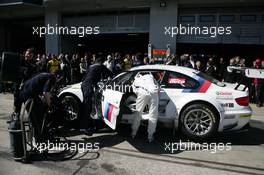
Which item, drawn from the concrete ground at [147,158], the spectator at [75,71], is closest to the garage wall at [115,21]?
the spectator at [75,71]

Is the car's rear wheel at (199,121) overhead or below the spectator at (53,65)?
below

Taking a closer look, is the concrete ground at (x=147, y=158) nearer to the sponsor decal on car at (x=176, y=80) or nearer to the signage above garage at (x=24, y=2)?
the sponsor decal on car at (x=176, y=80)

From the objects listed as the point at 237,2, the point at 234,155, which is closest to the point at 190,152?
the point at 234,155

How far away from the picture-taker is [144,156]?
532cm

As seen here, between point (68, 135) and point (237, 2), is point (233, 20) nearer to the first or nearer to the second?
point (237, 2)

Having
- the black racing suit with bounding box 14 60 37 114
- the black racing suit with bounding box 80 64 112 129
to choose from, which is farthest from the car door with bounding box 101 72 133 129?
the black racing suit with bounding box 14 60 37 114

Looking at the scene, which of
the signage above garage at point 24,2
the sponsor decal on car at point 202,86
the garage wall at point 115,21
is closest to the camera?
the sponsor decal on car at point 202,86

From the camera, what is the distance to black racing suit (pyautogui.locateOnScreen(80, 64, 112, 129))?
639cm

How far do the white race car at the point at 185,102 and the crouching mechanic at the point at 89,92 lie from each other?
0.55 ft

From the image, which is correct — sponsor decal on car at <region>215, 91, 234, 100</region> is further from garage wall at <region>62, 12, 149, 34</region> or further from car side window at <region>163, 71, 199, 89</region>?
garage wall at <region>62, 12, 149, 34</region>

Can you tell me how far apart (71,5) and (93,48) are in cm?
439

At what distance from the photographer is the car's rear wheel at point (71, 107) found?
700cm

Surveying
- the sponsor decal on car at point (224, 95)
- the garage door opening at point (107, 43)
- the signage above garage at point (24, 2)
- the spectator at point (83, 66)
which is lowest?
the sponsor decal on car at point (224, 95)

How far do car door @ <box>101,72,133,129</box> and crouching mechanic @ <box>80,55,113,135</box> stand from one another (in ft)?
0.87
